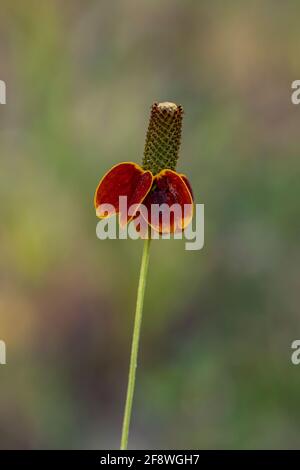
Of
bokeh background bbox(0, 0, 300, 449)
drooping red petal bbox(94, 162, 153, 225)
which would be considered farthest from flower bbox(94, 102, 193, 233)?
bokeh background bbox(0, 0, 300, 449)

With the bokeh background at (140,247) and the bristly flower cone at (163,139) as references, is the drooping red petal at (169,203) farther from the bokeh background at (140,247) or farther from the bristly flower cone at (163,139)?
the bokeh background at (140,247)

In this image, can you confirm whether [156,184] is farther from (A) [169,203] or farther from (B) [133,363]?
(B) [133,363]

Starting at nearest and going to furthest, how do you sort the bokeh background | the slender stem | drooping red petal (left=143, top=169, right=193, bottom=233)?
the slender stem < drooping red petal (left=143, top=169, right=193, bottom=233) < the bokeh background

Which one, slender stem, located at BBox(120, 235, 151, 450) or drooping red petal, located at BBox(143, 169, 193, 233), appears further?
drooping red petal, located at BBox(143, 169, 193, 233)

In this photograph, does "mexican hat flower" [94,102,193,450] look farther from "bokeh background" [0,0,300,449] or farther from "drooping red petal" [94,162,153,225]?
"bokeh background" [0,0,300,449]

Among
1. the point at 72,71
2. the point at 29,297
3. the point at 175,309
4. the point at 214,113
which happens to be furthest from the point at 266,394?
the point at 72,71

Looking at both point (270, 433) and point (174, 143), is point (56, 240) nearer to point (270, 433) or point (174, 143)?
point (270, 433)

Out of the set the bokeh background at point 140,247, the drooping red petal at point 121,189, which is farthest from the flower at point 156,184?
the bokeh background at point 140,247
